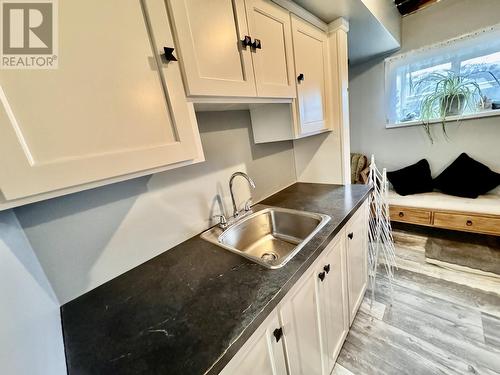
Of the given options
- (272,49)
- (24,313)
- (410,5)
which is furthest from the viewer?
(410,5)

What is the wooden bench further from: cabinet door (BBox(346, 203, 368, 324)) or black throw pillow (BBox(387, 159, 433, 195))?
cabinet door (BBox(346, 203, 368, 324))

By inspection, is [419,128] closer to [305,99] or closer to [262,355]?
[305,99]

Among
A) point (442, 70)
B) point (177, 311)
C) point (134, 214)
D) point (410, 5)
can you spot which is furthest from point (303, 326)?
point (410, 5)

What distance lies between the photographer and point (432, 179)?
2.44 metres

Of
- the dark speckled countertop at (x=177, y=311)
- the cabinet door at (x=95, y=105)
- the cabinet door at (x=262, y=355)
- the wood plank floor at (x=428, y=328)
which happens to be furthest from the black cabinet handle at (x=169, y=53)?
the wood plank floor at (x=428, y=328)

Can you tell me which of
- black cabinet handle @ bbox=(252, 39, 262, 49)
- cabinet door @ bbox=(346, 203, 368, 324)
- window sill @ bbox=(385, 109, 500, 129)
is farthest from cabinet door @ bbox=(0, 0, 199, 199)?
window sill @ bbox=(385, 109, 500, 129)

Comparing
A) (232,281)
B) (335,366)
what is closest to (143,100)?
(232,281)

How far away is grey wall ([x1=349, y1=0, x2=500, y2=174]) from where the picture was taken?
2039 mm

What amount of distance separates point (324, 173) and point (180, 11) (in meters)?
1.49

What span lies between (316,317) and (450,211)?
196cm

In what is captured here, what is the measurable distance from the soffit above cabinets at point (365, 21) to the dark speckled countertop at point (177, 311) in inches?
51.5

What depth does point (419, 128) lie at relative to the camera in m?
2.46

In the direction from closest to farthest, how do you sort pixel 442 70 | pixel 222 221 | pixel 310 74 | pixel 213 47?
1. pixel 213 47
2. pixel 222 221
3. pixel 310 74
4. pixel 442 70

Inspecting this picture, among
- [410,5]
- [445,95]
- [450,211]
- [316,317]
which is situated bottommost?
[450,211]
